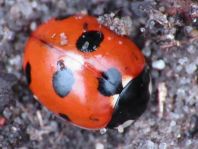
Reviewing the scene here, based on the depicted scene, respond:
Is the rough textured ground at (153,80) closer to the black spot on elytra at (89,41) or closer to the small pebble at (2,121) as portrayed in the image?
the small pebble at (2,121)

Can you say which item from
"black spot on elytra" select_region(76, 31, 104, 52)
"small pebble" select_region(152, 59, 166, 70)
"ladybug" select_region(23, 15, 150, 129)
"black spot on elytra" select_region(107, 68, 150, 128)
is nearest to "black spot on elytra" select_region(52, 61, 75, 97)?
"ladybug" select_region(23, 15, 150, 129)

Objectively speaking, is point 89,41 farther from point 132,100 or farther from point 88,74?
point 132,100

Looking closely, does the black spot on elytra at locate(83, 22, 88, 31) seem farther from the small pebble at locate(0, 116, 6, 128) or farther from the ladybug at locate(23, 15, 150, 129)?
the small pebble at locate(0, 116, 6, 128)

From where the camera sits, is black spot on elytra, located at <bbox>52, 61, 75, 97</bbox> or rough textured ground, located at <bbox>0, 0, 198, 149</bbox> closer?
black spot on elytra, located at <bbox>52, 61, 75, 97</bbox>

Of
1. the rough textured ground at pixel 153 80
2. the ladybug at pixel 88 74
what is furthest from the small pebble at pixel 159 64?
the ladybug at pixel 88 74

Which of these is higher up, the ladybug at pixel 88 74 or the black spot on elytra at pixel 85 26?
the black spot on elytra at pixel 85 26

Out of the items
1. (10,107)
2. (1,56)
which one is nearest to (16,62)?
(1,56)

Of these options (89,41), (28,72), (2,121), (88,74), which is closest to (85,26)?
(89,41)
